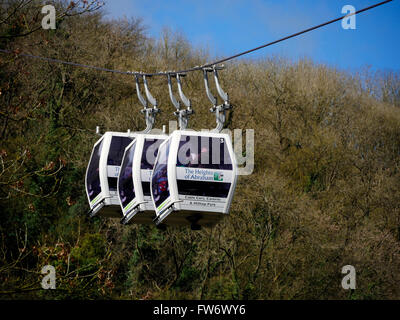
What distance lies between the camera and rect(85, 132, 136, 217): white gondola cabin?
15547 mm

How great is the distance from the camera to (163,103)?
1326 inches

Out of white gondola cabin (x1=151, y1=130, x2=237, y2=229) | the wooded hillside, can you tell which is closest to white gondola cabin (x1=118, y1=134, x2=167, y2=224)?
white gondola cabin (x1=151, y1=130, x2=237, y2=229)

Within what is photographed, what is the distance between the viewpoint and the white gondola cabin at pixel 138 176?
47.5 feet

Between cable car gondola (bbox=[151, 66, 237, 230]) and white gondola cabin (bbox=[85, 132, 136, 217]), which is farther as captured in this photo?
white gondola cabin (bbox=[85, 132, 136, 217])

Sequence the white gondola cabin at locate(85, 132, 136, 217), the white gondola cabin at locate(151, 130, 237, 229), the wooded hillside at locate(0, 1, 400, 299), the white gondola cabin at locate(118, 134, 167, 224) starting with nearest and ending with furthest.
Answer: the white gondola cabin at locate(151, 130, 237, 229), the white gondola cabin at locate(118, 134, 167, 224), the white gondola cabin at locate(85, 132, 136, 217), the wooded hillside at locate(0, 1, 400, 299)

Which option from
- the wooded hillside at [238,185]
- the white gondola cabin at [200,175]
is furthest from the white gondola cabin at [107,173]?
the wooded hillside at [238,185]

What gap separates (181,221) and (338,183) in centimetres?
2253

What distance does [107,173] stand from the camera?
15.7 m

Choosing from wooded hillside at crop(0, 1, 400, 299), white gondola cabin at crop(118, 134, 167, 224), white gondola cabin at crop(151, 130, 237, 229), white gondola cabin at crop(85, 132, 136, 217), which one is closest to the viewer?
white gondola cabin at crop(151, 130, 237, 229)

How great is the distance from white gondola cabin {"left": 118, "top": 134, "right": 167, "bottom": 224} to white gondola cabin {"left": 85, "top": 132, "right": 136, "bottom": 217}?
2.51ft

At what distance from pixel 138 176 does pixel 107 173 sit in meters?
1.35

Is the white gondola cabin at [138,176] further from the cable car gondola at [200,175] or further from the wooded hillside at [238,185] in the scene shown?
the wooded hillside at [238,185]

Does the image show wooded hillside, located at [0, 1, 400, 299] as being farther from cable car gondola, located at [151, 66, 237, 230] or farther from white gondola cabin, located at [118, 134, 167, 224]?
cable car gondola, located at [151, 66, 237, 230]

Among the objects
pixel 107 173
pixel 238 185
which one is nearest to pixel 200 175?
pixel 107 173
